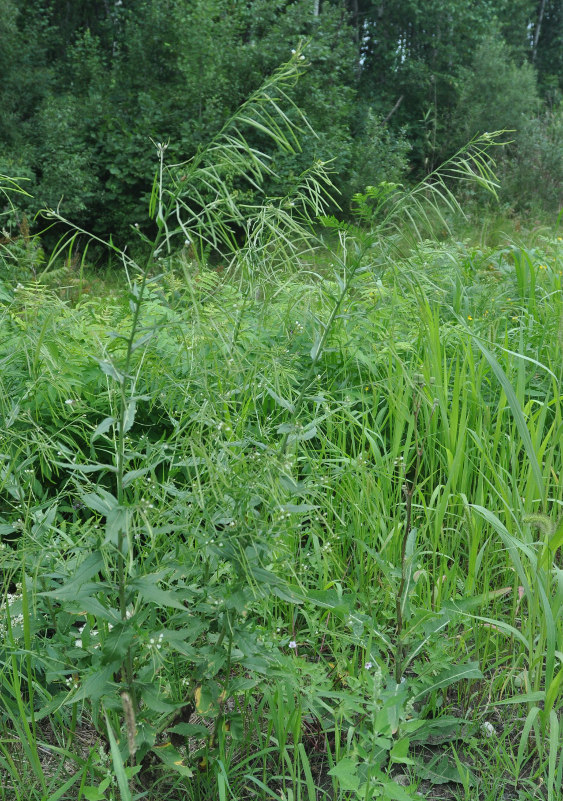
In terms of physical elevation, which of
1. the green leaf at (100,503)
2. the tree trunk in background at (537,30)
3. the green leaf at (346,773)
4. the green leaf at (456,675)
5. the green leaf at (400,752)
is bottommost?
the green leaf at (456,675)

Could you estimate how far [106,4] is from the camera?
47.8 feet

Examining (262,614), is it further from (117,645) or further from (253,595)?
(117,645)

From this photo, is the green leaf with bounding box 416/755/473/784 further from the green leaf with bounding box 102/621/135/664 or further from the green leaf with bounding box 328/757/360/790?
the green leaf with bounding box 102/621/135/664

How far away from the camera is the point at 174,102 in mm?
10805

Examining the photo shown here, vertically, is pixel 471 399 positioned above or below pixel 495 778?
above

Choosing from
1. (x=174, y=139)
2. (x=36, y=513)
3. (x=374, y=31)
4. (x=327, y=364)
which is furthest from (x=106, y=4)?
(x=36, y=513)

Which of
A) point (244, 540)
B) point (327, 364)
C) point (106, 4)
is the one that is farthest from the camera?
point (106, 4)

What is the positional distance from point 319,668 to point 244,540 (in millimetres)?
443

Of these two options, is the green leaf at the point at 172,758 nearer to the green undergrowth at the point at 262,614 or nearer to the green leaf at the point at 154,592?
the green undergrowth at the point at 262,614

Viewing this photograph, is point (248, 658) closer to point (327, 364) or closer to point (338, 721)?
point (338, 721)

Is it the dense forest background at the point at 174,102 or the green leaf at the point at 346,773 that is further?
the dense forest background at the point at 174,102

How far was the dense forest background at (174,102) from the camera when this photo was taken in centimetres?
1041

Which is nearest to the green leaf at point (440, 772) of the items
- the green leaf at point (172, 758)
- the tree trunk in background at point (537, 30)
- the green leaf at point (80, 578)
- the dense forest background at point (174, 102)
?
the green leaf at point (172, 758)

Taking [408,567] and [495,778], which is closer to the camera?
[495,778]
